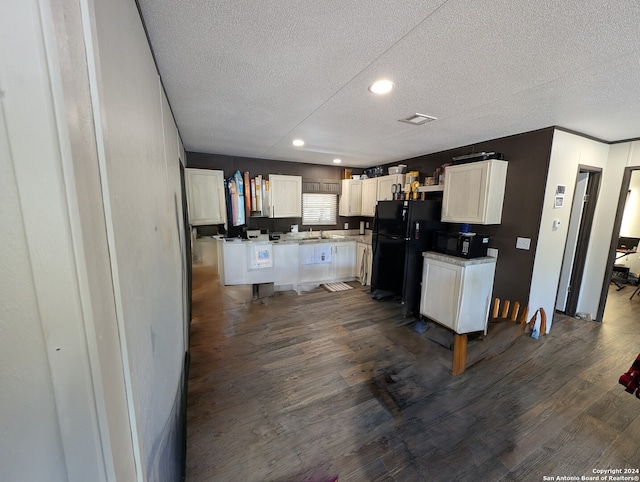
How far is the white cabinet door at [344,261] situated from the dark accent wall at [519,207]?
2293 mm

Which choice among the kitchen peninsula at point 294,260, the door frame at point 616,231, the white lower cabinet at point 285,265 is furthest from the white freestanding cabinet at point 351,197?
the door frame at point 616,231

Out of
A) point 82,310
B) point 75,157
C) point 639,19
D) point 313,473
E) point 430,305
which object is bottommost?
point 313,473

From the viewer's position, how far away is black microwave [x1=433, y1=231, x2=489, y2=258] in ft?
8.95

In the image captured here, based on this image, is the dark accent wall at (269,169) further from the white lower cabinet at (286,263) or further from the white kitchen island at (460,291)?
the white kitchen island at (460,291)

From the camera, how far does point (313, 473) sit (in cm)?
139

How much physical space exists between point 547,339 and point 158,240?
3989mm

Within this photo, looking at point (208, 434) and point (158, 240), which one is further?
point (208, 434)

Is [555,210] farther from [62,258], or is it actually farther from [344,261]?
[62,258]

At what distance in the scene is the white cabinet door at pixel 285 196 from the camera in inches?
172

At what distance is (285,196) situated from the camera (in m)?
4.48

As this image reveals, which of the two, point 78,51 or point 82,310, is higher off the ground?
point 78,51

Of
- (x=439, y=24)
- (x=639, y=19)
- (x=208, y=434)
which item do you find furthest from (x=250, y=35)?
(x=208, y=434)

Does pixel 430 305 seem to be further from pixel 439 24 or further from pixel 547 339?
pixel 439 24

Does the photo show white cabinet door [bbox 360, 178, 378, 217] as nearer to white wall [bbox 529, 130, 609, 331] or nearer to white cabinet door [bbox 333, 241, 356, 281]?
white cabinet door [bbox 333, 241, 356, 281]
